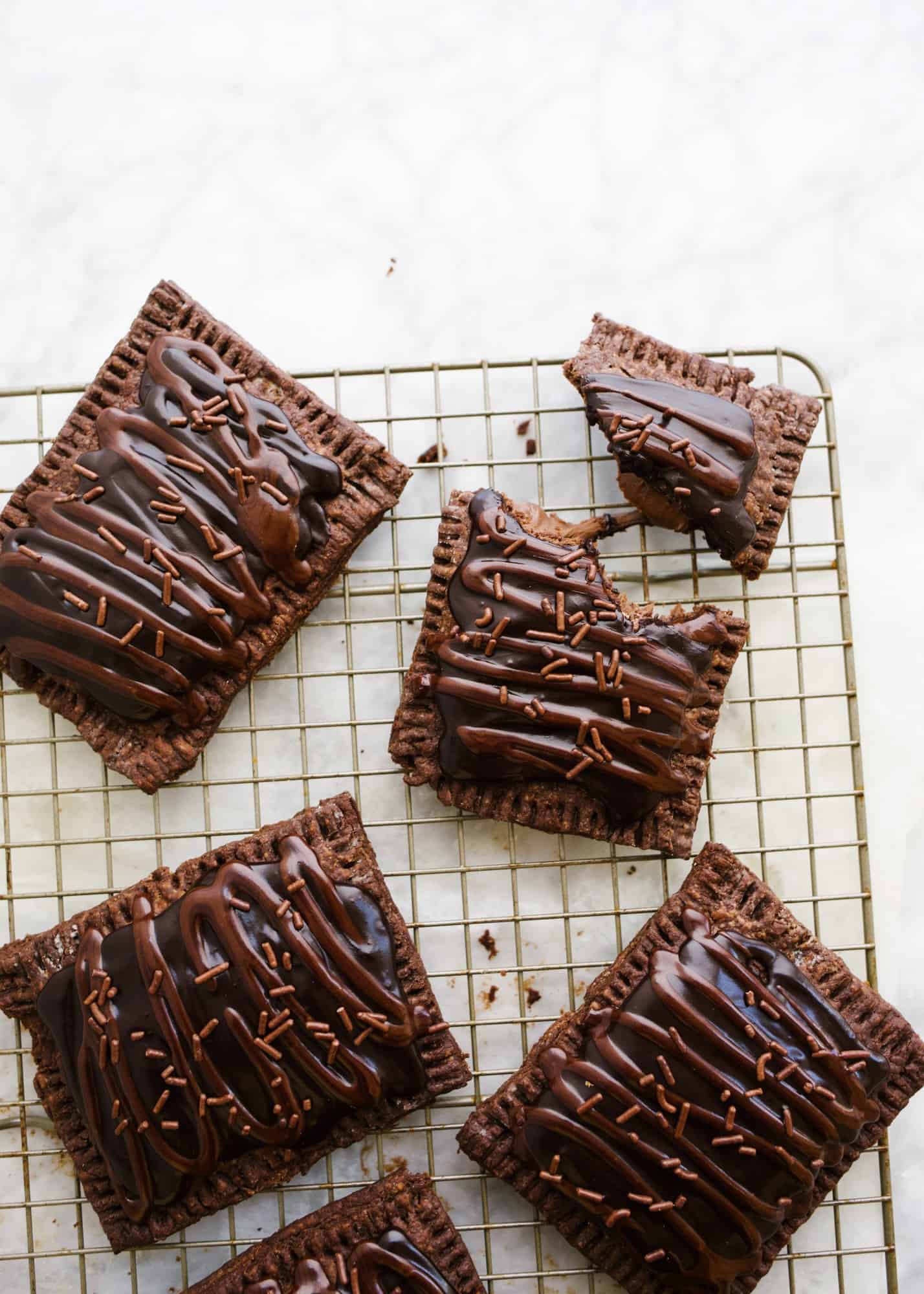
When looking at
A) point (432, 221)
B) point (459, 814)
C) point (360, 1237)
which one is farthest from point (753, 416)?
point (360, 1237)

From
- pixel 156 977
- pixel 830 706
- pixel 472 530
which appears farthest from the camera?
pixel 830 706

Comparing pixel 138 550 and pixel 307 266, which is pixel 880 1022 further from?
pixel 307 266

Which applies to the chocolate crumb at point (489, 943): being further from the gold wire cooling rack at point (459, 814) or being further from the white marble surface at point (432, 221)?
the white marble surface at point (432, 221)

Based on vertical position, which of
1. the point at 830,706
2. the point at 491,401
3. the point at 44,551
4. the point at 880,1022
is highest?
the point at 491,401

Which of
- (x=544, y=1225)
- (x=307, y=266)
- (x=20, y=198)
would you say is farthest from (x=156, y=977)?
(x=20, y=198)

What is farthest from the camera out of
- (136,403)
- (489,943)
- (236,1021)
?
(489,943)

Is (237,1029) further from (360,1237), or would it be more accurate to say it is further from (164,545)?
(164,545)

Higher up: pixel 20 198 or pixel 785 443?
pixel 20 198
